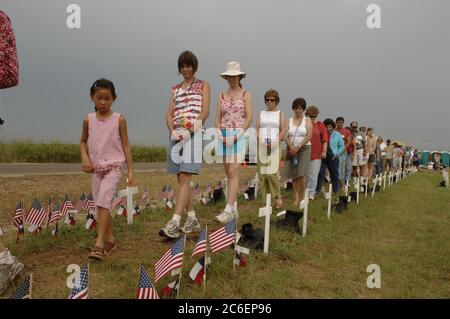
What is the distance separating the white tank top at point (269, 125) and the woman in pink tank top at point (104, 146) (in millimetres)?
2898

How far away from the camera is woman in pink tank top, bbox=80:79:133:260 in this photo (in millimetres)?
3932

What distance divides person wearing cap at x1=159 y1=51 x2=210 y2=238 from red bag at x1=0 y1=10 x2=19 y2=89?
1.84m

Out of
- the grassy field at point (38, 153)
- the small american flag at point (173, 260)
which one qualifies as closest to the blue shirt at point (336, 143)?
the small american flag at point (173, 260)

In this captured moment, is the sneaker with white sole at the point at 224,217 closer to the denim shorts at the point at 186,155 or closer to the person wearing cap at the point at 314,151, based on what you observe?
the denim shorts at the point at 186,155

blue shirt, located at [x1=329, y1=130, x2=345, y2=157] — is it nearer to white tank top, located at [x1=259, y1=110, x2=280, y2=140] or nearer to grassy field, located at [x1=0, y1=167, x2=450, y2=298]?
grassy field, located at [x1=0, y1=167, x2=450, y2=298]

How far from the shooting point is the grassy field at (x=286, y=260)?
3.30 metres

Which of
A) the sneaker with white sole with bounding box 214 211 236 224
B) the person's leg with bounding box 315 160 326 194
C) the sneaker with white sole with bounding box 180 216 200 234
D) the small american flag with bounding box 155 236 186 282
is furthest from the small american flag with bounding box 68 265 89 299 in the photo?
the person's leg with bounding box 315 160 326 194

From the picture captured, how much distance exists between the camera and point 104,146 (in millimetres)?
3979

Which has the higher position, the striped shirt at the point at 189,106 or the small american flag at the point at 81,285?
the striped shirt at the point at 189,106

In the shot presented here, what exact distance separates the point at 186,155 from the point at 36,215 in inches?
75.8

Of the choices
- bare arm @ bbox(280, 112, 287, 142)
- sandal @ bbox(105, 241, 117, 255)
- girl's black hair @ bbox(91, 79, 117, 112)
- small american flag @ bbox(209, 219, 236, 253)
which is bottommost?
sandal @ bbox(105, 241, 117, 255)
